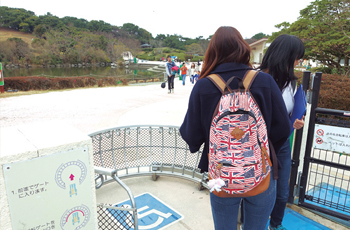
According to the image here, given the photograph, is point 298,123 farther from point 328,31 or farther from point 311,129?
point 328,31

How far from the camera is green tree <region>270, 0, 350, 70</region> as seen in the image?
11516mm

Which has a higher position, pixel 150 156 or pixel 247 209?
pixel 247 209

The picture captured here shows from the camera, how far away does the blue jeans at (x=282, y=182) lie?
6.60 ft

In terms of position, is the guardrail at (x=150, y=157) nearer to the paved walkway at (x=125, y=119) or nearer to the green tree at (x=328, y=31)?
the paved walkway at (x=125, y=119)

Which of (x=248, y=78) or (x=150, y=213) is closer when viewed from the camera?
(x=248, y=78)

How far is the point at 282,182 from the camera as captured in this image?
2.09 m

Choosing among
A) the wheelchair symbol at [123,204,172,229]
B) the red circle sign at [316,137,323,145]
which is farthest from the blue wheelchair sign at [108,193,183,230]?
the red circle sign at [316,137,323,145]

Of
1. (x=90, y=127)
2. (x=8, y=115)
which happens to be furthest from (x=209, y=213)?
(x=8, y=115)

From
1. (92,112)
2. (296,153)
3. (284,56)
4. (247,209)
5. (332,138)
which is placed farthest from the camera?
(92,112)

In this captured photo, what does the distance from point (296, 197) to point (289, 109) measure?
4.62 ft

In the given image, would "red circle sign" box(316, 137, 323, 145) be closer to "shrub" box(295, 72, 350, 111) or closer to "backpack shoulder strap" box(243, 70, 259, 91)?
"backpack shoulder strap" box(243, 70, 259, 91)

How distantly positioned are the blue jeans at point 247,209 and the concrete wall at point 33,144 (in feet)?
2.64

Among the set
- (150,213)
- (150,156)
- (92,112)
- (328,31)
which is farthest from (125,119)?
(328,31)

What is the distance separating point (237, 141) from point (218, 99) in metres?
0.26
